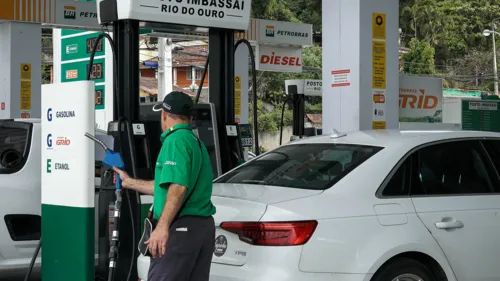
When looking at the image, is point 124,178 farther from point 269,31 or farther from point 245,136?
point 269,31

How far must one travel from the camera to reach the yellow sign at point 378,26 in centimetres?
988

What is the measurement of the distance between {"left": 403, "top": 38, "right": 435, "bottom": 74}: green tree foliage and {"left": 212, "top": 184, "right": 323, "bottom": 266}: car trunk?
52067 mm

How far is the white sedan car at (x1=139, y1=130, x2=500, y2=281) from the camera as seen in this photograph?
16.5 feet

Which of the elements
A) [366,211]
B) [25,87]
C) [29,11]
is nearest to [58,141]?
[366,211]

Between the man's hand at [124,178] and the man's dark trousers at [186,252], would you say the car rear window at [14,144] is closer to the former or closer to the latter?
the man's hand at [124,178]

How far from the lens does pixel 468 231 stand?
5699 millimetres

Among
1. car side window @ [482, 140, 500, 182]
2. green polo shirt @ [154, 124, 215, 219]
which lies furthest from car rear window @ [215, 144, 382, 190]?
car side window @ [482, 140, 500, 182]

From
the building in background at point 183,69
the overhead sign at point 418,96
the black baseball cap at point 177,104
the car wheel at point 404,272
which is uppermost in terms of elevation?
the building in background at point 183,69

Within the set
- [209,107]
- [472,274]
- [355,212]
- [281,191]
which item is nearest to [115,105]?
[209,107]

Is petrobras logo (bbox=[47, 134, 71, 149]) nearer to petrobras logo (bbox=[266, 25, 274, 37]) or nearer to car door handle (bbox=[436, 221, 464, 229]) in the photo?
car door handle (bbox=[436, 221, 464, 229])

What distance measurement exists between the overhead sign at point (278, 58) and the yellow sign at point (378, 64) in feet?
26.5

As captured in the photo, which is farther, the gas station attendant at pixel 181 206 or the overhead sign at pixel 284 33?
the overhead sign at pixel 284 33

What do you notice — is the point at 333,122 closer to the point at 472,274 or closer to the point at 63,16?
the point at 472,274

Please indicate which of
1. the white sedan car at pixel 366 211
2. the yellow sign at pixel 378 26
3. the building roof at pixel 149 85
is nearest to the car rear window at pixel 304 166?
the white sedan car at pixel 366 211
